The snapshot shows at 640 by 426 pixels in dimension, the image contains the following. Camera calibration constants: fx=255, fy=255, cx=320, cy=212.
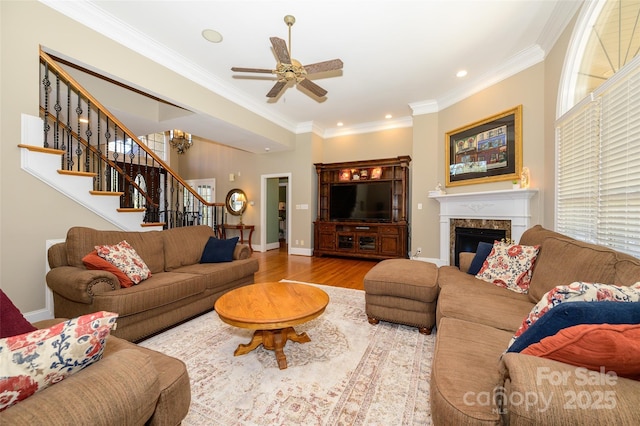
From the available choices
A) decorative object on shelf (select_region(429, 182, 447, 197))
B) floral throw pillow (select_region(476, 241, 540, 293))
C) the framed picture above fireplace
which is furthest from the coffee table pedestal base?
decorative object on shelf (select_region(429, 182, 447, 197))

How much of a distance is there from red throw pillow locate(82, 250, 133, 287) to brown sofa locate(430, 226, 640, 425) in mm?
2489

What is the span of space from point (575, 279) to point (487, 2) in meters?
2.76

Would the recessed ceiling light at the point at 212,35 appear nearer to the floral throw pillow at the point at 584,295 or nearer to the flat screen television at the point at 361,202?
the flat screen television at the point at 361,202

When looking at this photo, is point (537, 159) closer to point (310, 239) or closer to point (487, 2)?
point (487, 2)

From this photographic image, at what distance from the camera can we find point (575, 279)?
5.21ft

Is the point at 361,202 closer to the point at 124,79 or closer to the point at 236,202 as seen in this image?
the point at 236,202

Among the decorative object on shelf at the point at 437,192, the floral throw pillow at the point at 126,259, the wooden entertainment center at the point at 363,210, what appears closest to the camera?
the floral throw pillow at the point at 126,259

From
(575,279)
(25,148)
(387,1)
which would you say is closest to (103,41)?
(25,148)

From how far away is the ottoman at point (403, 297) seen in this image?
225 centimetres

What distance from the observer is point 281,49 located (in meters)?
2.49

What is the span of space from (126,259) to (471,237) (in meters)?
4.63

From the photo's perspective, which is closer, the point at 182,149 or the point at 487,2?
the point at 487,2

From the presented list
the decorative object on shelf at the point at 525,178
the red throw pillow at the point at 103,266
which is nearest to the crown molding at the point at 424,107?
the decorative object on shelf at the point at 525,178

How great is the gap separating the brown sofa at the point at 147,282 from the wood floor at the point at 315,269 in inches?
44.9
